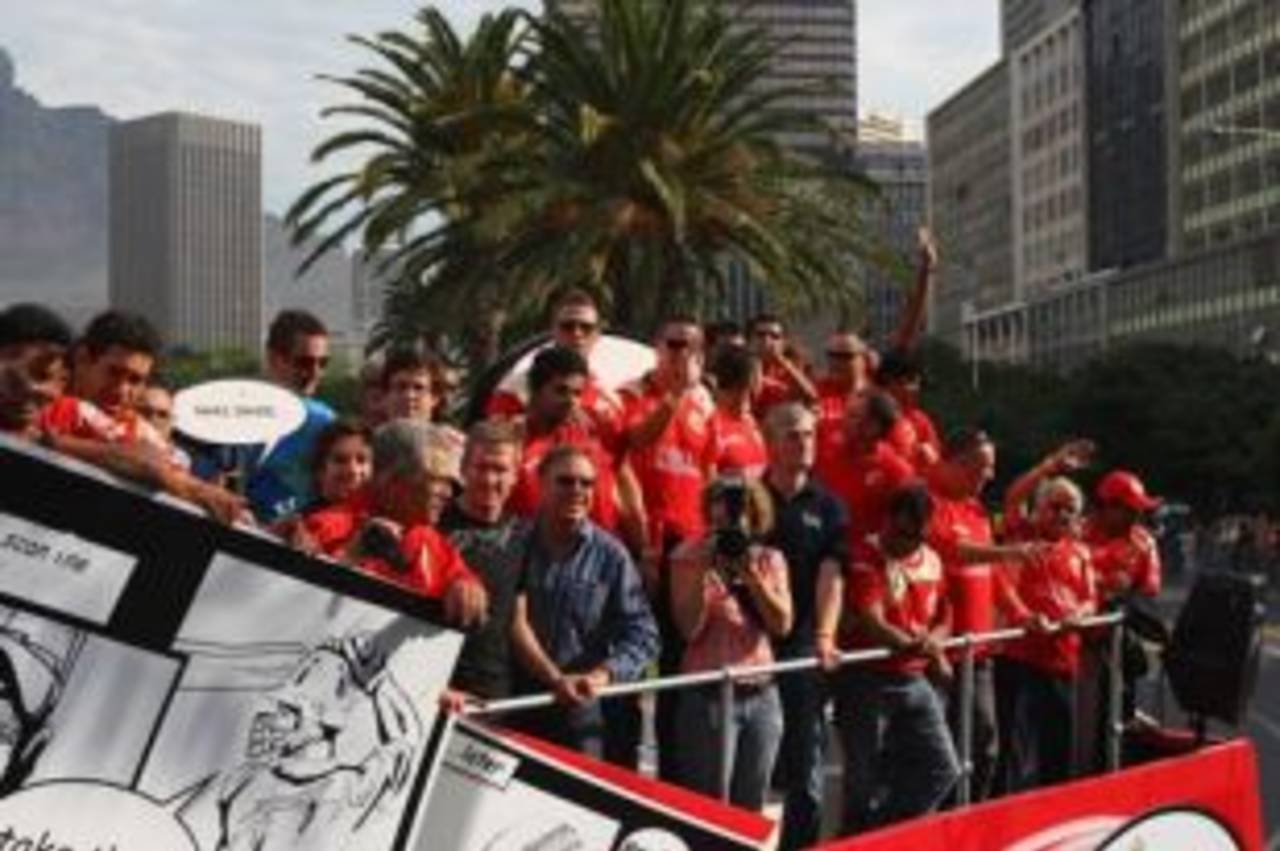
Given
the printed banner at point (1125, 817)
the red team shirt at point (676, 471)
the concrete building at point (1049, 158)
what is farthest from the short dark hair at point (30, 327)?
the concrete building at point (1049, 158)

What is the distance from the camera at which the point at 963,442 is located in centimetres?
829

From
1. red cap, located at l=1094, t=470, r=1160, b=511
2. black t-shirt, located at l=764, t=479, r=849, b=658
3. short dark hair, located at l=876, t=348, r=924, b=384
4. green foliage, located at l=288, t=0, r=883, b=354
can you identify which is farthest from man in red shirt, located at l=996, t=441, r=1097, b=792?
green foliage, located at l=288, t=0, r=883, b=354

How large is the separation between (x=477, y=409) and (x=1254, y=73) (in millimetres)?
113370

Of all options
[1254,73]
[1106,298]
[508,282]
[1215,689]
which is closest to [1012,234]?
[1106,298]

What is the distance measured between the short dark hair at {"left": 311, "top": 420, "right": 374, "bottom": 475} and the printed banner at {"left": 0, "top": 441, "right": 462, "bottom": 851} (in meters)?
1.55

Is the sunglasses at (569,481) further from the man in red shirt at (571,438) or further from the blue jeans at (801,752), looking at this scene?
the blue jeans at (801,752)

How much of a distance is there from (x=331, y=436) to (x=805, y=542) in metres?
1.82

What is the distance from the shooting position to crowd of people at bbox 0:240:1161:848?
5.57m

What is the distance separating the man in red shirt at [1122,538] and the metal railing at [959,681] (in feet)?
3.61

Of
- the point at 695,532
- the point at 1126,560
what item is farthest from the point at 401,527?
the point at 1126,560

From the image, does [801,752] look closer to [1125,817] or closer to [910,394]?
[1125,817]

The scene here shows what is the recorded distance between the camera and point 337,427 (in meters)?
6.43

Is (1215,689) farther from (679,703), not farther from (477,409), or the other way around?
(477,409)

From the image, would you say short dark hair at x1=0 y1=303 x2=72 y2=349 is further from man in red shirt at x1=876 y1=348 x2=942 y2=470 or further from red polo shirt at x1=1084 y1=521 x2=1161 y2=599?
red polo shirt at x1=1084 y1=521 x2=1161 y2=599
